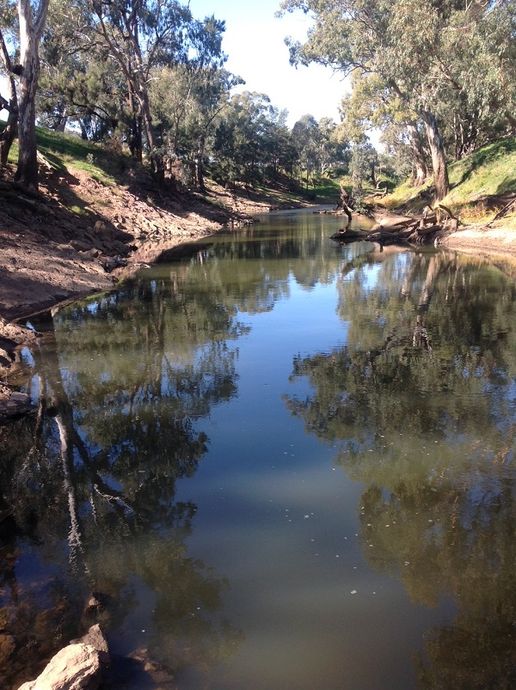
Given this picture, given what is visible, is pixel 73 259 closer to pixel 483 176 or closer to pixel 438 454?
pixel 438 454

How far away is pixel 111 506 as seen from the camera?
20.2 ft

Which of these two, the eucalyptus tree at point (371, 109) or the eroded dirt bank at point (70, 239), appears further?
the eucalyptus tree at point (371, 109)

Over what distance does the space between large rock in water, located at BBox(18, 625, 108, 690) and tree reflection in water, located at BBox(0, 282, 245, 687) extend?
1.52 ft

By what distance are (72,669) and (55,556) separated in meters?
1.85

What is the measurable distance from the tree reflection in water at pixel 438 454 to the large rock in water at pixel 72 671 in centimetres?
213

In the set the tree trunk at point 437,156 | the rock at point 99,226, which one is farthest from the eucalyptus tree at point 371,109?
the rock at point 99,226

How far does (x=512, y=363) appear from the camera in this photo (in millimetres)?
10195

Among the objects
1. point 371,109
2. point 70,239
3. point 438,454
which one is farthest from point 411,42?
point 438,454

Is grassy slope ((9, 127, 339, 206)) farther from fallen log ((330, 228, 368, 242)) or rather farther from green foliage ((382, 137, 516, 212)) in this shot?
green foliage ((382, 137, 516, 212))

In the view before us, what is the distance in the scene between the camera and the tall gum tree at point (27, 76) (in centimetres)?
2106

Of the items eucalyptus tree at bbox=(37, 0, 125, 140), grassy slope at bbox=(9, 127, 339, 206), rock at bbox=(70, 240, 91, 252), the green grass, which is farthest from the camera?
eucalyptus tree at bbox=(37, 0, 125, 140)

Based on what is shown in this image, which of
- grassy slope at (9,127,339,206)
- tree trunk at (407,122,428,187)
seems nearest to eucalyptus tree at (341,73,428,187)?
tree trunk at (407,122,428,187)

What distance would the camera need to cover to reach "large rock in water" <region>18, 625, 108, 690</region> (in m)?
3.48

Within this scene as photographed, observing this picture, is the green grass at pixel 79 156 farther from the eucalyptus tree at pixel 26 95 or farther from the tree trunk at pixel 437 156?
the tree trunk at pixel 437 156
